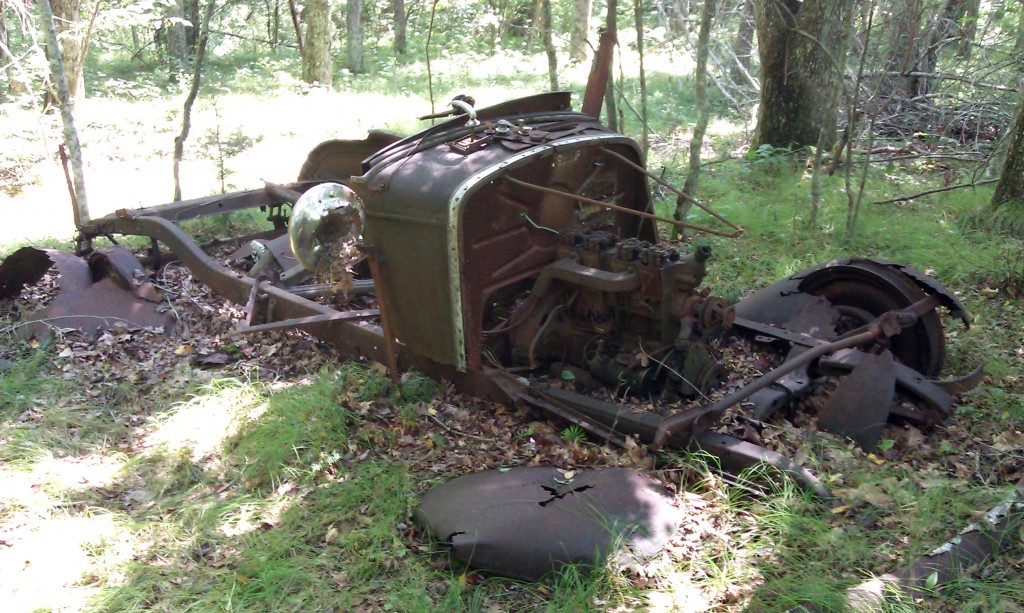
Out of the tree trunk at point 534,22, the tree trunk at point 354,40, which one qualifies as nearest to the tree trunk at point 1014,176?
the tree trunk at point 354,40

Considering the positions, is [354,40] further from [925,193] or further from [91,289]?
[925,193]

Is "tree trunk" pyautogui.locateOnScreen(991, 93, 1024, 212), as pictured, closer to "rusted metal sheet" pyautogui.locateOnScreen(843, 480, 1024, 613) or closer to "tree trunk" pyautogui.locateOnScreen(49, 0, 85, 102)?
"rusted metal sheet" pyautogui.locateOnScreen(843, 480, 1024, 613)

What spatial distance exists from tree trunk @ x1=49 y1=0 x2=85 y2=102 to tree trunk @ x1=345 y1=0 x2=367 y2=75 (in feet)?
19.5

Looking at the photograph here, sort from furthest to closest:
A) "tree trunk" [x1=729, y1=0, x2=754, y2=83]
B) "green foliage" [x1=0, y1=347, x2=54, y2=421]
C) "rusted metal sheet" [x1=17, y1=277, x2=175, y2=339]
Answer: "tree trunk" [x1=729, y1=0, x2=754, y2=83] → "rusted metal sheet" [x1=17, y1=277, x2=175, y2=339] → "green foliage" [x1=0, y1=347, x2=54, y2=421]

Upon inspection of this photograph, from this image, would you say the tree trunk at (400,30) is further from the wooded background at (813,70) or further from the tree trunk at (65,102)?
the tree trunk at (65,102)

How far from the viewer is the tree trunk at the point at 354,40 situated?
50.6 ft

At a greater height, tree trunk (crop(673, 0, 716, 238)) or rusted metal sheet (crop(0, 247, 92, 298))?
tree trunk (crop(673, 0, 716, 238))

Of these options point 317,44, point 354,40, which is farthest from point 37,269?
point 354,40

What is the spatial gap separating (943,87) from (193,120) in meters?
10.4

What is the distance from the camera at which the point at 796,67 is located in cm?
856

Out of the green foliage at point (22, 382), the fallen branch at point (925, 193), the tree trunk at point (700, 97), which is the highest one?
the tree trunk at point (700, 97)

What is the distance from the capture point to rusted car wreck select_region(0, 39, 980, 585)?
3.69m

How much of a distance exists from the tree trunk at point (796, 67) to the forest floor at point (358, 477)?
9.23 ft

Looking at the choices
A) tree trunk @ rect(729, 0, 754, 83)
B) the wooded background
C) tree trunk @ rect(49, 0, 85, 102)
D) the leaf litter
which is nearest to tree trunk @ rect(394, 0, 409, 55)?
the wooded background
